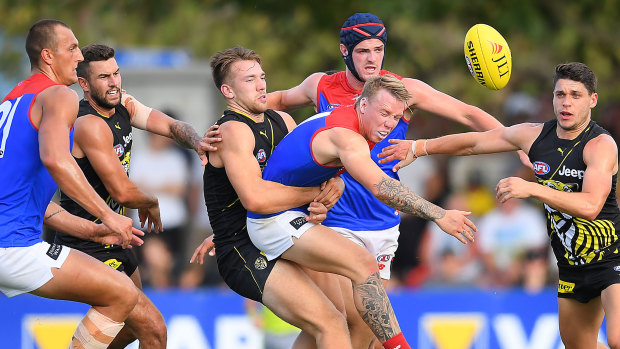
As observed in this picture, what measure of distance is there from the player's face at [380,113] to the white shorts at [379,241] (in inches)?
53.3

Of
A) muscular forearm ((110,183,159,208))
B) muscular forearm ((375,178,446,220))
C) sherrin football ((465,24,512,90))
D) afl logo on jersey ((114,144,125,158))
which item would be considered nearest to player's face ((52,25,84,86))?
afl logo on jersey ((114,144,125,158))

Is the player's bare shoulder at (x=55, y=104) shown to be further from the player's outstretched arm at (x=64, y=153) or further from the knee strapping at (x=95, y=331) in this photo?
the knee strapping at (x=95, y=331)

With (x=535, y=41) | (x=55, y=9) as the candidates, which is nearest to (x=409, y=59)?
(x=535, y=41)

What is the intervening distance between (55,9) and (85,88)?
9.59 metres

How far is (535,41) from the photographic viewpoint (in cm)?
1594

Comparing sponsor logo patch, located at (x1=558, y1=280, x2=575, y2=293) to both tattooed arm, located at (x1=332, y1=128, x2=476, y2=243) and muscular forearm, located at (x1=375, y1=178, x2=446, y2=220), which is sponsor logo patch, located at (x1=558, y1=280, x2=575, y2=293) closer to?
tattooed arm, located at (x1=332, y1=128, x2=476, y2=243)

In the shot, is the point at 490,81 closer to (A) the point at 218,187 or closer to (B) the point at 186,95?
(A) the point at 218,187

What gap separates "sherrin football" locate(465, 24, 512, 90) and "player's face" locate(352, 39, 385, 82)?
82 centimetres

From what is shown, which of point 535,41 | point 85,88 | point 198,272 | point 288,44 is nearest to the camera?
point 85,88

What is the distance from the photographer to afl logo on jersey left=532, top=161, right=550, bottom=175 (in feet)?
26.7

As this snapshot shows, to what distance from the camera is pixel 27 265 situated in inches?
284

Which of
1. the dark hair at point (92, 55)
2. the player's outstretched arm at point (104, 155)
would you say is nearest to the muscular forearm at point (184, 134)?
the player's outstretched arm at point (104, 155)

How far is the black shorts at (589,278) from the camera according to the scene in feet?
26.3

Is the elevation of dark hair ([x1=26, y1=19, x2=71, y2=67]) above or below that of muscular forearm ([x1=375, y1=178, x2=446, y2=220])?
above
